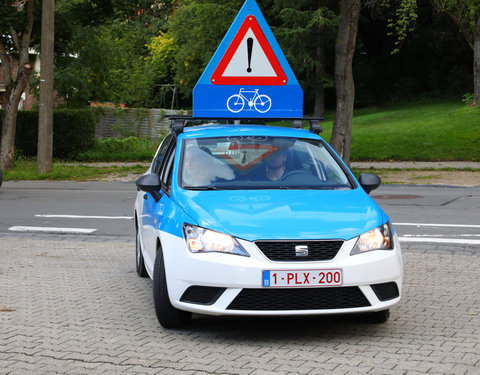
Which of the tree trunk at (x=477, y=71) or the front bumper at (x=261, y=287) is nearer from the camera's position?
the front bumper at (x=261, y=287)

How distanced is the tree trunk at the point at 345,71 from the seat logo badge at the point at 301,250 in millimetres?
15464


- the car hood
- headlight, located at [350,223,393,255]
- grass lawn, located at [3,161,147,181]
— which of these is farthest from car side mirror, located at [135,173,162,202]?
grass lawn, located at [3,161,147,181]

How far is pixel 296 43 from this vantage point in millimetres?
45750

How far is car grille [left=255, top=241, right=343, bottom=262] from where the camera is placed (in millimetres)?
5676

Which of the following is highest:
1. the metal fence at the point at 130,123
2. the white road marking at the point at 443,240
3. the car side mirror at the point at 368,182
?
the car side mirror at the point at 368,182

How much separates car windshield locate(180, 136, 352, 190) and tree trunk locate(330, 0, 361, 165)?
13879 mm

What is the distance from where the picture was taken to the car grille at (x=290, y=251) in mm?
5676

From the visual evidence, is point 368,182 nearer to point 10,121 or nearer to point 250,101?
point 250,101

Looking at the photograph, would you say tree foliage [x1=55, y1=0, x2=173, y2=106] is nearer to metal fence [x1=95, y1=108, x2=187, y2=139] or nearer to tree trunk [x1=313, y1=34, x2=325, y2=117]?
metal fence [x1=95, y1=108, x2=187, y2=139]

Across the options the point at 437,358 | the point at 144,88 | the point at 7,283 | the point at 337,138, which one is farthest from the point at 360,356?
the point at 144,88

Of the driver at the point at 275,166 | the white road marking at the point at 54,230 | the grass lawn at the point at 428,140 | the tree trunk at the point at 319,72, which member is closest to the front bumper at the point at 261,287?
the driver at the point at 275,166

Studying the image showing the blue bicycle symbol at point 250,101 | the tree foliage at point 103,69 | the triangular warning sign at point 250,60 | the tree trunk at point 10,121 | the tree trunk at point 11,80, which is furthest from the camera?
the tree foliage at point 103,69

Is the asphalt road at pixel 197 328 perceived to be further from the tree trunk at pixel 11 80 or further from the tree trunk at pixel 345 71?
the tree trunk at pixel 11 80

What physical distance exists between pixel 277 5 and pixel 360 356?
42648 mm
